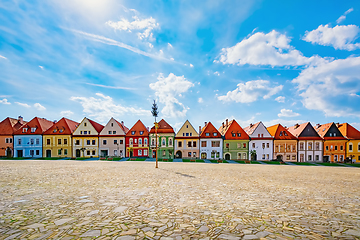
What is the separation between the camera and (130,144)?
155 feet

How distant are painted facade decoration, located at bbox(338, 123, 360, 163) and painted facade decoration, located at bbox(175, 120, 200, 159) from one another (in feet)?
133

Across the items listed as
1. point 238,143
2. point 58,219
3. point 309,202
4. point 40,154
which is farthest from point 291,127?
point 40,154

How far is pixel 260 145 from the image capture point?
4656 cm

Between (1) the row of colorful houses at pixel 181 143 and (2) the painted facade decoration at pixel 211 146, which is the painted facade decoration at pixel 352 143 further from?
(2) the painted facade decoration at pixel 211 146

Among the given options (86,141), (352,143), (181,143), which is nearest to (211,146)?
(181,143)

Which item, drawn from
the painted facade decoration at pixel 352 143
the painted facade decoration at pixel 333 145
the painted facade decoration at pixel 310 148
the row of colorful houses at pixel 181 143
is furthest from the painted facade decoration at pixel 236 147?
the painted facade decoration at pixel 352 143

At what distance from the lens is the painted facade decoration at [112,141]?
4703cm

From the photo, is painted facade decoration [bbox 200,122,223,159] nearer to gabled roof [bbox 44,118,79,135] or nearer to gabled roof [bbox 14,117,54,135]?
gabled roof [bbox 44,118,79,135]

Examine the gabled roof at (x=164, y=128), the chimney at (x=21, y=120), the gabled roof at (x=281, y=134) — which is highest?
the chimney at (x=21, y=120)

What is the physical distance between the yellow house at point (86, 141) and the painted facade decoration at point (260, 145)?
42888mm

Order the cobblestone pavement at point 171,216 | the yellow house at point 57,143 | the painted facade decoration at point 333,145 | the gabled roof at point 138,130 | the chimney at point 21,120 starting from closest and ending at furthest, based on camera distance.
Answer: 1. the cobblestone pavement at point 171,216
2. the painted facade decoration at point 333,145
3. the yellow house at point 57,143
4. the gabled roof at point 138,130
5. the chimney at point 21,120

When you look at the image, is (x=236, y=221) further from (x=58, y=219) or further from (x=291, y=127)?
(x=291, y=127)

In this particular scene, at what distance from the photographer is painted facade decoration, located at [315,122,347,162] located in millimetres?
45750

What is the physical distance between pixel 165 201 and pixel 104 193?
3.31 metres
